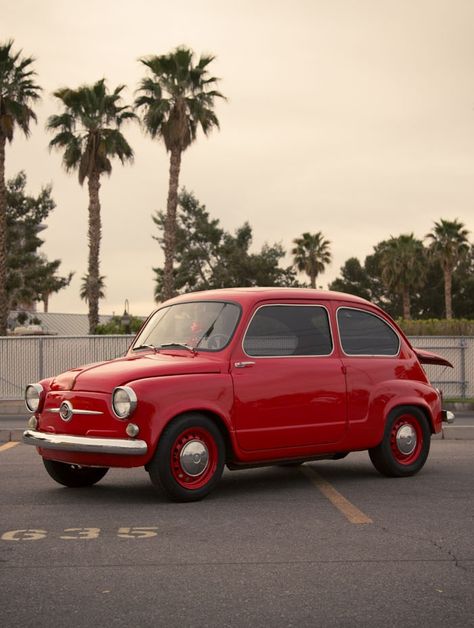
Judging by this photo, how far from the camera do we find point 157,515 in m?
7.51

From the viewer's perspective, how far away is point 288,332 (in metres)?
9.02

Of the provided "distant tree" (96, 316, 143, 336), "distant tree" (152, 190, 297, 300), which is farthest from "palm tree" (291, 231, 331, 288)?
"distant tree" (96, 316, 143, 336)

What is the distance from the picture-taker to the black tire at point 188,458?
25.6 feet

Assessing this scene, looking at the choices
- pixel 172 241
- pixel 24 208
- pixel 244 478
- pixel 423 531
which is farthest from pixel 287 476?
pixel 24 208

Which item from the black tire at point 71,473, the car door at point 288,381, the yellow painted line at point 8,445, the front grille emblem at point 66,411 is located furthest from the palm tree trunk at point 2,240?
the front grille emblem at point 66,411

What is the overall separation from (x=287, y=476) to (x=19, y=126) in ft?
102

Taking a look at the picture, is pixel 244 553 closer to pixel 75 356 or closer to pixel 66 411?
pixel 66 411

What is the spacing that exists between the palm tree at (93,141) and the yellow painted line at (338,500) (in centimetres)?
3061

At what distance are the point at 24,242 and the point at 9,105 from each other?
80.0 ft

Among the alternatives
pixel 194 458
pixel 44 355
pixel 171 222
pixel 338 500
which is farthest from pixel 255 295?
pixel 171 222

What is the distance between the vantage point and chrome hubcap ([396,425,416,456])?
958 centimetres

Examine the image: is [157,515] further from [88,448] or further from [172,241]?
[172,241]

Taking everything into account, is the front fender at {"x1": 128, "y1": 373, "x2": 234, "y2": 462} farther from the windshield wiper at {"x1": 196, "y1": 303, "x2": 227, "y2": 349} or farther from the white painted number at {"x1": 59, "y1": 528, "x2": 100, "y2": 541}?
the white painted number at {"x1": 59, "y1": 528, "x2": 100, "y2": 541}

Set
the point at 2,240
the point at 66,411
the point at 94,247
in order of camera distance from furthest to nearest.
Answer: the point at 94,247, the point at 2,240, the point at 66,411
